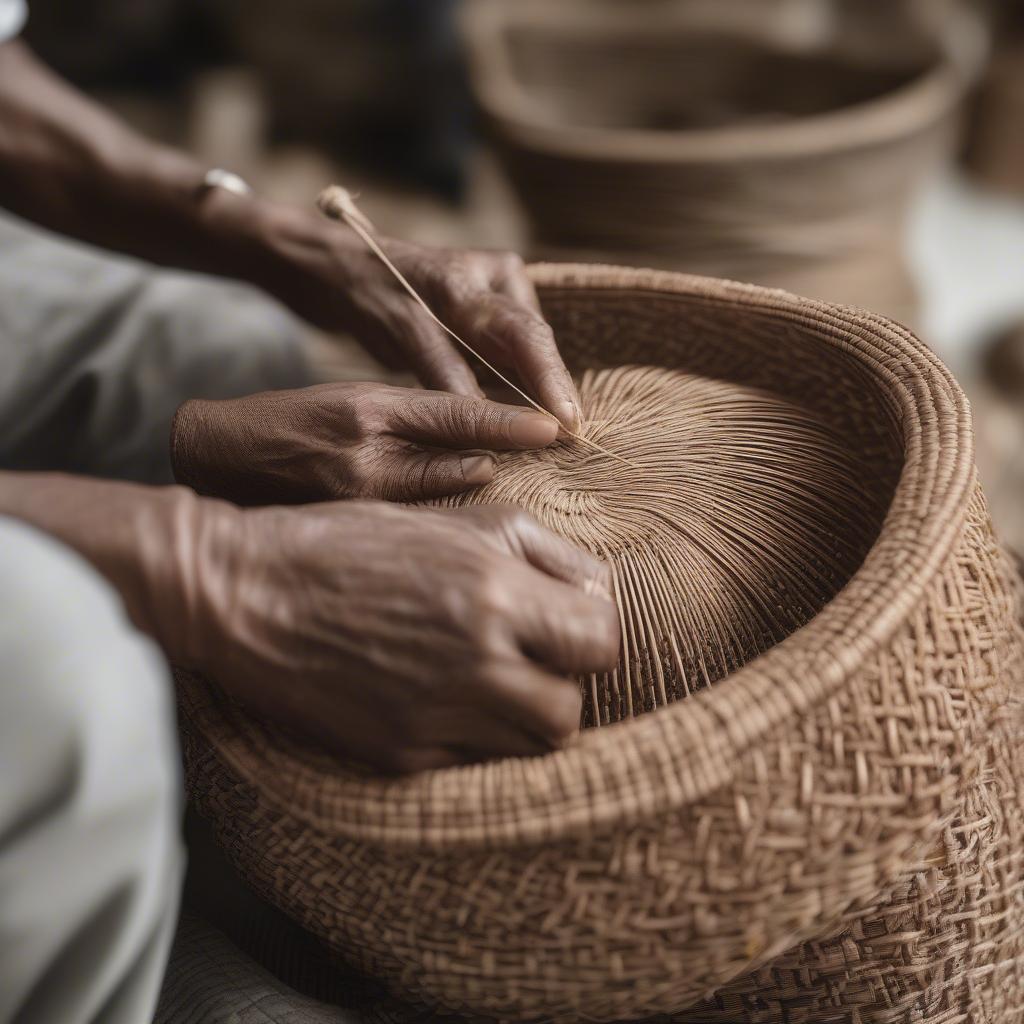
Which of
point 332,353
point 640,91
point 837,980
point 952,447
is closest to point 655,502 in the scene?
point 952,447

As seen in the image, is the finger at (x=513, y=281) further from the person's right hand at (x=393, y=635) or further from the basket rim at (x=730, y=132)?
the basket rim at (x=730, y=132)

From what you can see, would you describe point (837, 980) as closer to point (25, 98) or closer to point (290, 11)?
point (25, 98)

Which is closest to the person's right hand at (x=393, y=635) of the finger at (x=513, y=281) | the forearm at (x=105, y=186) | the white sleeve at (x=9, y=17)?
the finger at (x=513, y=281)

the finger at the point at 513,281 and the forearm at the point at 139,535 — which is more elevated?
the finger at the point at 513,281

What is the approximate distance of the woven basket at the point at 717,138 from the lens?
4.15ft

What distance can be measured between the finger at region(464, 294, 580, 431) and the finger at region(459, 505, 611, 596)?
4.6 inches

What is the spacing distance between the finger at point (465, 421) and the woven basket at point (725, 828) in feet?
0.54

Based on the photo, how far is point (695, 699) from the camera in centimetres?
44

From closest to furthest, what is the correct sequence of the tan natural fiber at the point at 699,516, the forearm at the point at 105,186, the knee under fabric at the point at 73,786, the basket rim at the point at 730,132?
1. the knee under fabric at the point at 73,786
2. the tan natural fiber at the point at 699,516
3. the forearm at the point at 105,186
4. the basket rim at the point at 730,132

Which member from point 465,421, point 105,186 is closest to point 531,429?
point 465,421

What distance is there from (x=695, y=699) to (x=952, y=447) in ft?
0.60

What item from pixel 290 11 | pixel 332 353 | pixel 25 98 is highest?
pixel 25 98

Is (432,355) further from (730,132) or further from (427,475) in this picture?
(730,132)

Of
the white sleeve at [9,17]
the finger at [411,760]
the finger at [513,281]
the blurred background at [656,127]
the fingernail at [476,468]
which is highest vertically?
the white sleeve at [9,17]
